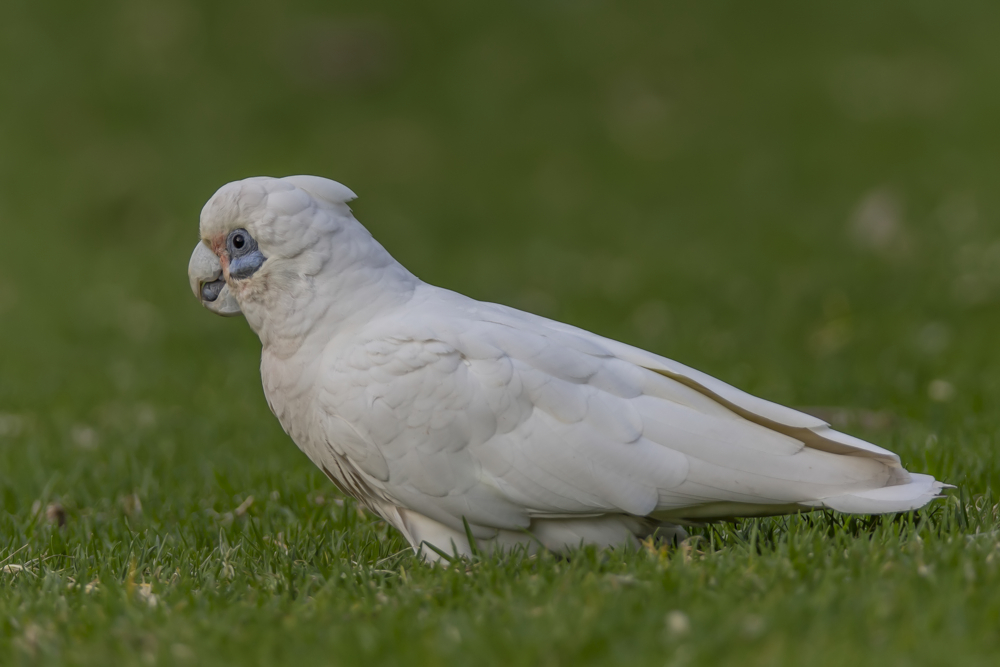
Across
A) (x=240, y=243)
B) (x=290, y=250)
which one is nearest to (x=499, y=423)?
(x=290, y=250)

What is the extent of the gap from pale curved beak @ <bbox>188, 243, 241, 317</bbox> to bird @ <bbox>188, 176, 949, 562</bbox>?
12 cm

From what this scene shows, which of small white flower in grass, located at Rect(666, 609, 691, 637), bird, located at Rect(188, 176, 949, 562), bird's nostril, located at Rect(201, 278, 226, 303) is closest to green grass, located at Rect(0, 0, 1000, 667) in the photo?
small white flower in grass, located at Rect(666, 609, 691, 637)

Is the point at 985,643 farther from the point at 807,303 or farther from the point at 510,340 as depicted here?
the point at 807,303

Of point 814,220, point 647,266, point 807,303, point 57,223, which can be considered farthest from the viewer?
point 57,223

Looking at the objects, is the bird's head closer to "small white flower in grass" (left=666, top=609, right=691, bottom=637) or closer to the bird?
the bird

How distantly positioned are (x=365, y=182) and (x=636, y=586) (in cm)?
839

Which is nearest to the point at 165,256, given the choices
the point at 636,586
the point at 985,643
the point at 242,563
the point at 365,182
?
the point at 365,182

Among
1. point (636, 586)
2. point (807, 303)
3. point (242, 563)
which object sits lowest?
point (242, 563)

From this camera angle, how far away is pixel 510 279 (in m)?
8.23

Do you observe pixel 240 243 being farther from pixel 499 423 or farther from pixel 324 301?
pixel 499 423

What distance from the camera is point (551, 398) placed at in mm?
2797

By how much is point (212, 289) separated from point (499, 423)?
3.27ft

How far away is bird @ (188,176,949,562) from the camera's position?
9.00 feet

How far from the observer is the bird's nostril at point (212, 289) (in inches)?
125
